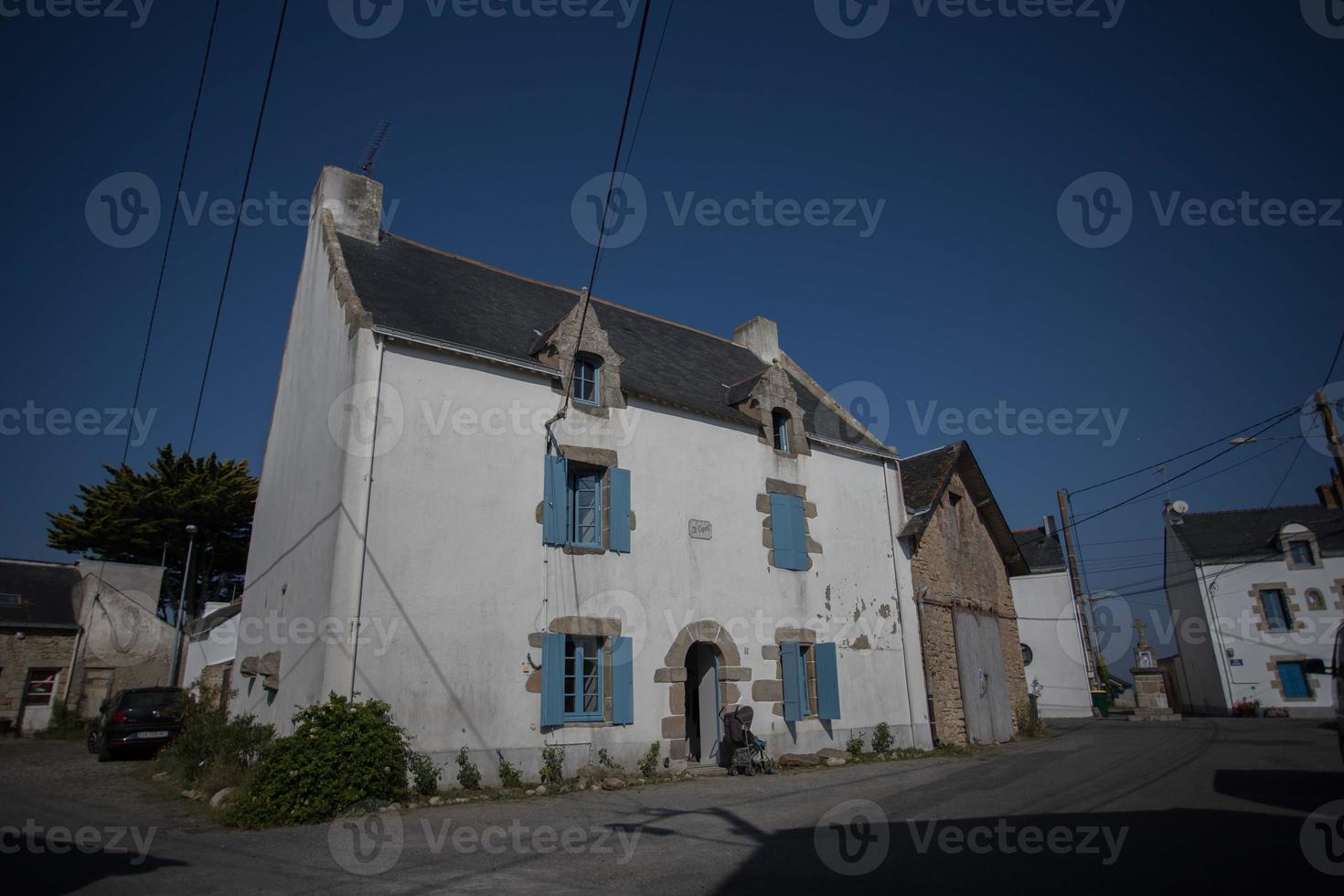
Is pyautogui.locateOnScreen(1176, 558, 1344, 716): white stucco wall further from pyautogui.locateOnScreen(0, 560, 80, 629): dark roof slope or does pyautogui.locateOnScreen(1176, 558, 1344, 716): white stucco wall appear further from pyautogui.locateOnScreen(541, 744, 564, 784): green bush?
pyautogui.locateOnScreen(0, 560, 80, 629): dark roof slope

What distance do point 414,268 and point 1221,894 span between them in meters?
15.0

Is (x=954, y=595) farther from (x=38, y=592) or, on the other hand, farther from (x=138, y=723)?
(x=38, y=592)

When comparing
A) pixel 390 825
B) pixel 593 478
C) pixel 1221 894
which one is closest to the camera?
pixel 1221 894

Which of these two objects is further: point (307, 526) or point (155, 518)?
point (155, 518)

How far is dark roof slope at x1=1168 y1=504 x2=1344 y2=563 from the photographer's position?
29656 mm

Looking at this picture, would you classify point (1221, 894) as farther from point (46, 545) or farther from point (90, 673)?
point (46, 545)

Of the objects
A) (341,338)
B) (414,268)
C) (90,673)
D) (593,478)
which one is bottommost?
(90,673)

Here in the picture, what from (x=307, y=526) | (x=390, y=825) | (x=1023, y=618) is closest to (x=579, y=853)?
(x=390, y=825)

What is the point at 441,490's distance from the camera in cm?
1116
